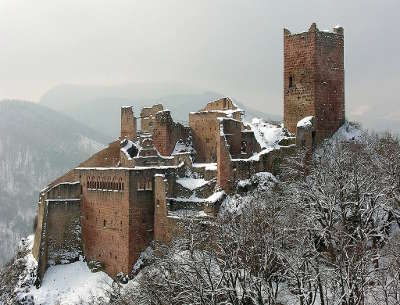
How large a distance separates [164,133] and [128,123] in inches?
270

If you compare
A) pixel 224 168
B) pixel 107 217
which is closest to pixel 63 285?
pixel 107 217

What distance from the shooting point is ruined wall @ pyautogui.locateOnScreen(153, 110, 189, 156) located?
170 ft

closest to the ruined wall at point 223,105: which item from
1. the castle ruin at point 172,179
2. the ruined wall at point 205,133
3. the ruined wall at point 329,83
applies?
the ruined wall at point 205,133

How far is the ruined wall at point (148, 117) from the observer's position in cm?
5519

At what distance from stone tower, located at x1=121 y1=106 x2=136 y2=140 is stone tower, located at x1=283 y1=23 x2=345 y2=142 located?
17738mm

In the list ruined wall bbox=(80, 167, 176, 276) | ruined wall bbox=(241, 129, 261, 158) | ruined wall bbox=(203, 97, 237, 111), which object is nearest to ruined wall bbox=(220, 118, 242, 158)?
ruined wall bbox=(241, 129, 261, 158)

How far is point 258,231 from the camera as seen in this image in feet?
98.7

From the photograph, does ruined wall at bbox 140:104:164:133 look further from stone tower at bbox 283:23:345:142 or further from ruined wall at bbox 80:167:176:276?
stone tower at bbox 283:23:345:142

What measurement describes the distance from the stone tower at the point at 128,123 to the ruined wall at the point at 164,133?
198 inches

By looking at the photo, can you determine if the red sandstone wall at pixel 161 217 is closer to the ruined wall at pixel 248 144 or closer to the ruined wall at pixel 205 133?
the ruined wall at pixel 248 144

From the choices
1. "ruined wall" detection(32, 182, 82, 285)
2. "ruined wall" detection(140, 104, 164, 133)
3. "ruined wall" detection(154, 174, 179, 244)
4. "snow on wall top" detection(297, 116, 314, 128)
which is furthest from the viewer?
"ruined wall" detection(140, 104, 164, 133)

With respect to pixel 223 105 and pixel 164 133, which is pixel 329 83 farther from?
pixel 164 133

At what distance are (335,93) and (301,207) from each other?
15434 millimetres

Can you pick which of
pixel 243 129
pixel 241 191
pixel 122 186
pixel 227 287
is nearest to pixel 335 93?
pixel 243 129
